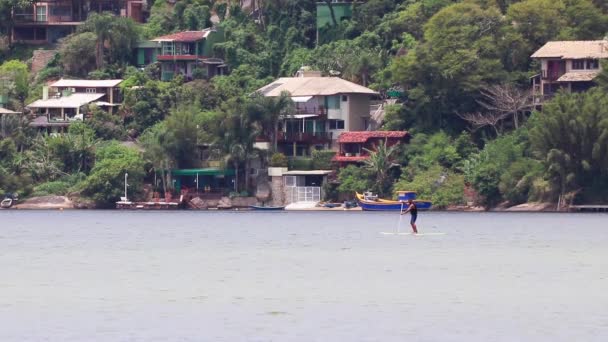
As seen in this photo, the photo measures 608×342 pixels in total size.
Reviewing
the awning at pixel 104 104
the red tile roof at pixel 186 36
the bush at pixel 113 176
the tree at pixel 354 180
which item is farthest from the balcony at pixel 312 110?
the awning at pixel 104 104

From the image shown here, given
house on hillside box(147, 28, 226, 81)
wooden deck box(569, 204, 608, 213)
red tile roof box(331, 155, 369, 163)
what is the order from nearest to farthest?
wooden deck box(569, 204, 608, 213)
red tile roof box(331, 155, 369, 163)
house on hillside box(147, 28, 226, 81)

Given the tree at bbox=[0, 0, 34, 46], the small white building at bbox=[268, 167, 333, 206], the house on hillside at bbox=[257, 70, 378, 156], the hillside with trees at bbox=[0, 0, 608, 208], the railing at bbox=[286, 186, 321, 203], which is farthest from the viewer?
the tree at bbox=[0, 0, 34, 46]

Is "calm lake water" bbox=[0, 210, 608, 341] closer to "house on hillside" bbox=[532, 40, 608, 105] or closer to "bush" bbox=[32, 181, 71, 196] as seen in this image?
"house on hillside" bbox=[532, 40, 608, 105]

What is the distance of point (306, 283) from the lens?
49.8m

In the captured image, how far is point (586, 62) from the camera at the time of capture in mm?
99125

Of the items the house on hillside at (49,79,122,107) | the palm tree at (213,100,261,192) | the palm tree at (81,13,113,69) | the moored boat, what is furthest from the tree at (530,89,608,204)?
the palm tree at (81,13,113,69)

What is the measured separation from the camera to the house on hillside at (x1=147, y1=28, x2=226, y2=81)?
118 metres

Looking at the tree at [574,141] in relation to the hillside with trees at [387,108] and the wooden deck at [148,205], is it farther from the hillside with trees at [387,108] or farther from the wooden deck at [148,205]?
the wooden deck at [148,205]

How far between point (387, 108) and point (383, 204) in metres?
9.13

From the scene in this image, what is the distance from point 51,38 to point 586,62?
4393 cm

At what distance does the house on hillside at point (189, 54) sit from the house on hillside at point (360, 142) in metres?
16.2

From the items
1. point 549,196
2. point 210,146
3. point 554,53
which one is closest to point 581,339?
point 549,196

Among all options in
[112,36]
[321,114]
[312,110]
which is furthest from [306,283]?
[112,36]

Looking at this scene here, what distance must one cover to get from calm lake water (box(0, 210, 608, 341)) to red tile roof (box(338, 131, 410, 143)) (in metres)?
20.2
